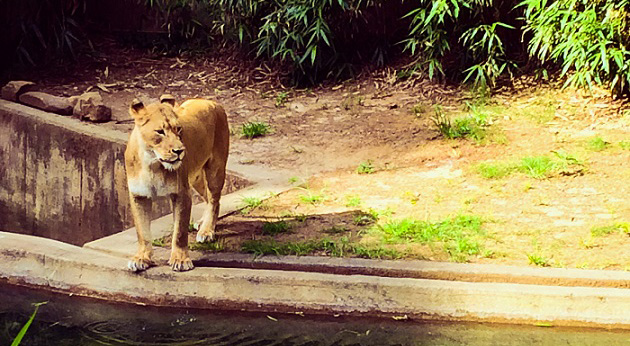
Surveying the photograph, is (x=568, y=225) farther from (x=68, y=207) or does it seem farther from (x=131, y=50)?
(x=131, y=50)

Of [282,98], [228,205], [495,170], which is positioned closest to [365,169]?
[495,170]

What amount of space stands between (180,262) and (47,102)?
4670 millimetres

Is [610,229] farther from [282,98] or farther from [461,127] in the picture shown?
[282,98]

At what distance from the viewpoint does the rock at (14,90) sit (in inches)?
355

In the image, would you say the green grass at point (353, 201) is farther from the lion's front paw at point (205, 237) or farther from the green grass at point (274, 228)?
the lion's front paw at point (205, 237)

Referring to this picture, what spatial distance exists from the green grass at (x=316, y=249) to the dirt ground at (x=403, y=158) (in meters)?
0.01

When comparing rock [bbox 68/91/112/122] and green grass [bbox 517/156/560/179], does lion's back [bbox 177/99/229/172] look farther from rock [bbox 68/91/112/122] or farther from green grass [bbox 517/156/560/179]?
rock [bbox 68/91/112/122]

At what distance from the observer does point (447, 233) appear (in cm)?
513

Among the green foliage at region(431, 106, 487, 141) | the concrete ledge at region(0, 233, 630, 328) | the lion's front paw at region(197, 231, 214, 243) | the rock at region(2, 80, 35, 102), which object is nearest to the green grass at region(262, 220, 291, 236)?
the lion's front paw at region(197, 231, 214, 243)

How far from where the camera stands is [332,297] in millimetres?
4402

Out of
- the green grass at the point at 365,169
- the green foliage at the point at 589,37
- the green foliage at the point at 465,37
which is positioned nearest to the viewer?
the green grass at the point at 365,169

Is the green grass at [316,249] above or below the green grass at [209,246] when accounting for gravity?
above

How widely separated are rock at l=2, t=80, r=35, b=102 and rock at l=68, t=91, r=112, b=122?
2.87ft

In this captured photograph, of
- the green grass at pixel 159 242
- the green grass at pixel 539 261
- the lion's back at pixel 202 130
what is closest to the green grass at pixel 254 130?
the lion's back at pixel 202 130
